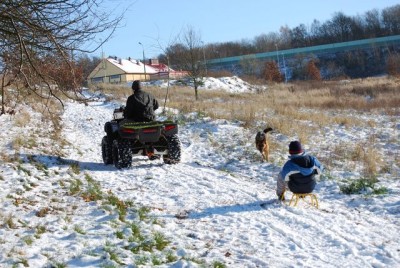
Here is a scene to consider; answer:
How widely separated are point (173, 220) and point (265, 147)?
4.82m

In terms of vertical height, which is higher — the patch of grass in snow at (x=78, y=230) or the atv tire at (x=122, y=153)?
the atv tire at (x=122, y=153)

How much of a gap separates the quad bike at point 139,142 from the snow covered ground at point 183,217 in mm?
284

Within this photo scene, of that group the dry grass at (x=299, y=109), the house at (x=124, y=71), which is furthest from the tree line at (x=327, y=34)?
the dry grass at (x=299, y=109)

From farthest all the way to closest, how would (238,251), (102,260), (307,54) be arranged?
1. (307,54)
2. (238,251)
3. (102,260)

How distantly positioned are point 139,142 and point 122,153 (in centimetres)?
54

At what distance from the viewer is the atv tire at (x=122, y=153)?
360 inches

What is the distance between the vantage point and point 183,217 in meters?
6.07

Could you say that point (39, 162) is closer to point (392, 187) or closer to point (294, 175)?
point (294, 175)

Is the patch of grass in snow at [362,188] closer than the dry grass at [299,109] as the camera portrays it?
A: Yes

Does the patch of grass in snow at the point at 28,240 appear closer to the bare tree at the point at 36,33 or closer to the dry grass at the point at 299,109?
the bare tree at the point at 36,33

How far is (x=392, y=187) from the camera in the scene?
7.93 m

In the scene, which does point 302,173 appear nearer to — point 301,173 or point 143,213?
point 301,173

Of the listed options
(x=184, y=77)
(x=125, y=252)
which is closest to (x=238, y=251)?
(x=125, y=252)

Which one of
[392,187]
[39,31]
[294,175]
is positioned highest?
[39,31]
